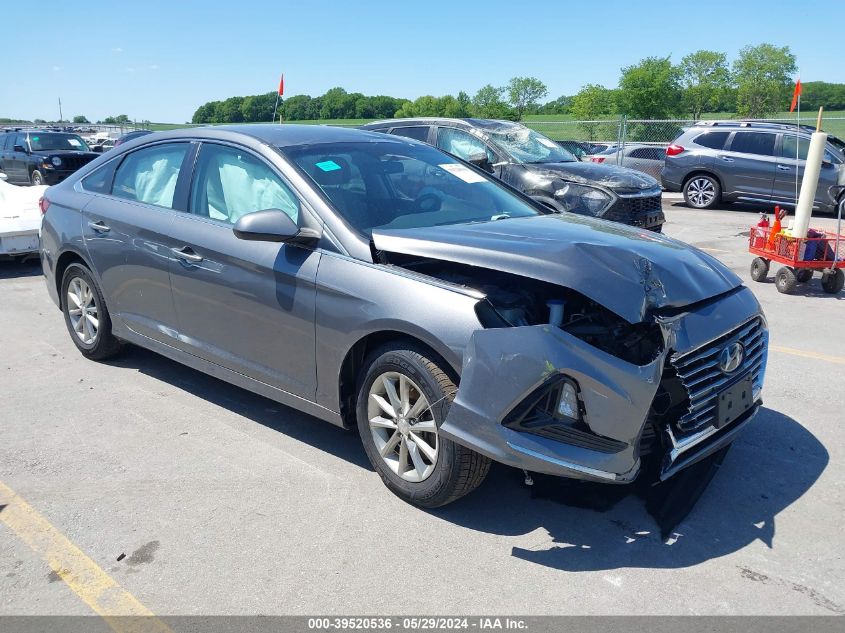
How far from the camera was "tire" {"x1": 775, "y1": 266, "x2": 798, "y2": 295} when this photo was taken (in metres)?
7.72

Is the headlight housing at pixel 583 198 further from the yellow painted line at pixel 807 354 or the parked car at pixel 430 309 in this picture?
the parked car at pixel 430 309

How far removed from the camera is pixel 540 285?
3525 millimetres

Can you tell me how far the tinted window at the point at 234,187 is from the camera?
4152 millimetres

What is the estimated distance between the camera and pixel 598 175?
9.17 metres

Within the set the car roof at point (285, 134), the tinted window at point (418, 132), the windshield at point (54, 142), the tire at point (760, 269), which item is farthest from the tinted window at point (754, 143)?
the windshield at point (54, 142)

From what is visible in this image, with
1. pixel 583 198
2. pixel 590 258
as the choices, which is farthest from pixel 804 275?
pixel 590 258

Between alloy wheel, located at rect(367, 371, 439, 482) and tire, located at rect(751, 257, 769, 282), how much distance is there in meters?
6.17

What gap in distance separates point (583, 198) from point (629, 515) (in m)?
6.03

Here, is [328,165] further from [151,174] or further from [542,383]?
[542,383]

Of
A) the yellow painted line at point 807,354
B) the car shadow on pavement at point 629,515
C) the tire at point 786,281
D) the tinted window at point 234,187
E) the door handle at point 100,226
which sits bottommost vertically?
the car shadow on pavement at point 629,515

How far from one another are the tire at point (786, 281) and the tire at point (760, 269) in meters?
0.41

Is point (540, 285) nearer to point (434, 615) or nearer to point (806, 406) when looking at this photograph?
point (434, 615)
